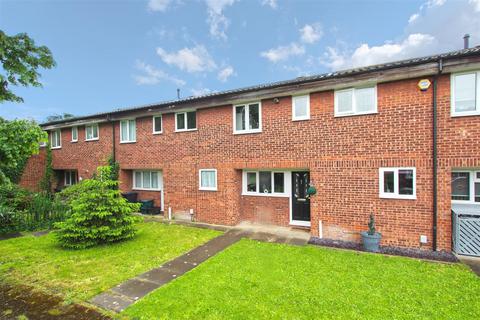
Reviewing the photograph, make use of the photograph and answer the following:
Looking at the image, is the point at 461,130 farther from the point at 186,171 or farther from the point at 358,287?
the point at 186,171

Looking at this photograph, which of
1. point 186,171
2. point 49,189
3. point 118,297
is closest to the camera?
point 118,297

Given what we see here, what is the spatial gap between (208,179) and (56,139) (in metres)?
12.6

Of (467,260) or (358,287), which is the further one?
(467,260)

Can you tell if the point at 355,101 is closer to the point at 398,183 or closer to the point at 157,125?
the point at 398,183

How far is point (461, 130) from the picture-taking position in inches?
235

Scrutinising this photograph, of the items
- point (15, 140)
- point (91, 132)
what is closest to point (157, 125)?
point (91, 132)

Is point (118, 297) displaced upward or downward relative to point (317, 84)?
downward

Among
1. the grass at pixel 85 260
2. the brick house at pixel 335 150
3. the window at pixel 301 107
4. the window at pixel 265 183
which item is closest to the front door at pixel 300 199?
the brick house at pixel 335 150

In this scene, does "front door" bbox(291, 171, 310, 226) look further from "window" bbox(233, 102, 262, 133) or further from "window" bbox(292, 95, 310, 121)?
"window" bbox(233, 102, 262, 133)

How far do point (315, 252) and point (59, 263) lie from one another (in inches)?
266

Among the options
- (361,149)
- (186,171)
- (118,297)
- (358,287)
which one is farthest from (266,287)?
(186,171)

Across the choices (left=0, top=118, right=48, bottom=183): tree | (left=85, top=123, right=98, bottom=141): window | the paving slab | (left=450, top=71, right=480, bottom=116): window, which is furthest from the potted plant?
(left=85, top=123, right=98, bottom=141): window

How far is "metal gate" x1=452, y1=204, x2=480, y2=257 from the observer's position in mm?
5766

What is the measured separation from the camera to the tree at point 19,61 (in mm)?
6281
